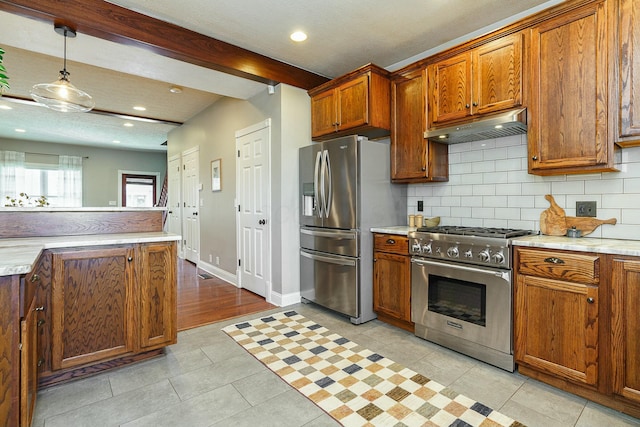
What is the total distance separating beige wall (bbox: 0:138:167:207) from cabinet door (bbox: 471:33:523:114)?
9.69 meters

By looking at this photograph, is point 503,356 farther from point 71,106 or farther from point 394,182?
point 71,106

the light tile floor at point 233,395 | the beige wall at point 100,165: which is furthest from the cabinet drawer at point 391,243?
the beige wall at point 100,165

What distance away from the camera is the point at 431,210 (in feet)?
11.1

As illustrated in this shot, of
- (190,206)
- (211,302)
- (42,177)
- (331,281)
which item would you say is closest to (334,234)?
(331,281)

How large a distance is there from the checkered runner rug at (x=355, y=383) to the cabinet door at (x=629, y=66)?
72.4 inches

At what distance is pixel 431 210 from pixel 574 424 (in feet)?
6.64

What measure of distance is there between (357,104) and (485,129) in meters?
1.24

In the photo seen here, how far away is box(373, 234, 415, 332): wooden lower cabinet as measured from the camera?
114 inches

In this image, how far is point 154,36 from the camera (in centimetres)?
275

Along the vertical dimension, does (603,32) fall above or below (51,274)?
above

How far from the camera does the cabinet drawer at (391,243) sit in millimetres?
2897

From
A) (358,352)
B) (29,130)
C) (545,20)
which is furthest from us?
(29,130)

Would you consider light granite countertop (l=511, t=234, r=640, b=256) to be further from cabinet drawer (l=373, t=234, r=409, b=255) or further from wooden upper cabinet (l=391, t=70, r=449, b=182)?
wooden upper cabinet (l=391, t=70, r=449, b=182)

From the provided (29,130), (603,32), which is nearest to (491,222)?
(603,32)
